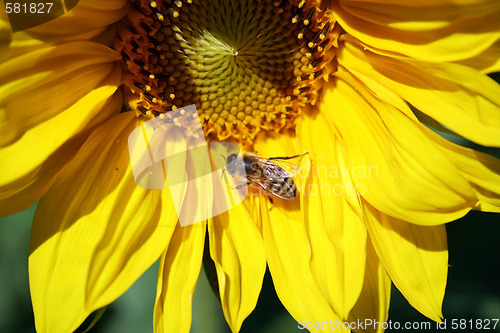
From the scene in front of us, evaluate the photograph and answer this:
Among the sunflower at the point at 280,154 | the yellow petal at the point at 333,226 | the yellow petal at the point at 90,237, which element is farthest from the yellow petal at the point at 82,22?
the yellow petal at the point at 333,226

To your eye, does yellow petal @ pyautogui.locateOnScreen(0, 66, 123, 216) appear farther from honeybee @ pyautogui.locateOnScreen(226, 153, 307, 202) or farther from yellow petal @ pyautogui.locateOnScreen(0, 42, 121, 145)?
Result: honeybee @ pyautogui.locateOnScreen(226, 153, 307, 202)

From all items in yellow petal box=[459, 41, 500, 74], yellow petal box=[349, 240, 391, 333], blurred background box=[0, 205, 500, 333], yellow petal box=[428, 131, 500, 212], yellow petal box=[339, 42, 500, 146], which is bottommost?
blurred background box=[0, 205, 500, 333]

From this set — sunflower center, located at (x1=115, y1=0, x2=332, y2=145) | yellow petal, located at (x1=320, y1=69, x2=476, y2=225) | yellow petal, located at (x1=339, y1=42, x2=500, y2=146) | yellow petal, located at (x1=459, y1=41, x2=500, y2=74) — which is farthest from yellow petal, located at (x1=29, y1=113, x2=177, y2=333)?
yellow petal, located at (x1=459, y1=41, x2=500, y2=74)

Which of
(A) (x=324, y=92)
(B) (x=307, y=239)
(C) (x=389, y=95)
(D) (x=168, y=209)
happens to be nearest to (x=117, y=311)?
(D) (x=168, y=209)

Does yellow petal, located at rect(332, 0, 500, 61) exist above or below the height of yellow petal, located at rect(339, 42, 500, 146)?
above

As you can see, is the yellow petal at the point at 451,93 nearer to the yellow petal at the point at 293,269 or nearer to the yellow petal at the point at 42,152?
the yellow petal at the point at 293,269

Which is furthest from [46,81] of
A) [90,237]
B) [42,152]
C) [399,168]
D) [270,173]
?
[399,168]

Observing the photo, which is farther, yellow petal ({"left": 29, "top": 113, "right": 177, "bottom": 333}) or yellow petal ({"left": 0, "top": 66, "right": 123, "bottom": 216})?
yellow petal ({"left": 29, "top": 113, "right": 177, "bottom": 333})
